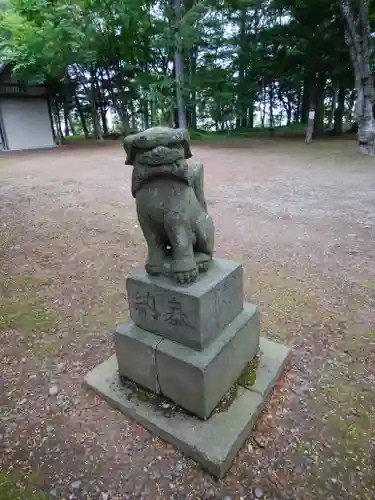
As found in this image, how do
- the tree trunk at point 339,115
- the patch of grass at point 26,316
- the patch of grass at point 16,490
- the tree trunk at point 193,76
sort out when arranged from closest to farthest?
the patch of grass at point 16,490, the patch of grass at point 26,316, the tree trunk at point 193,76, the tree trunk at point 339,115

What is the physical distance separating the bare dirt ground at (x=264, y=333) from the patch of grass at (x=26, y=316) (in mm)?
14

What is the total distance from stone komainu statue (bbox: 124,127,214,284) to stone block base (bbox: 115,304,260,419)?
1.30 feet

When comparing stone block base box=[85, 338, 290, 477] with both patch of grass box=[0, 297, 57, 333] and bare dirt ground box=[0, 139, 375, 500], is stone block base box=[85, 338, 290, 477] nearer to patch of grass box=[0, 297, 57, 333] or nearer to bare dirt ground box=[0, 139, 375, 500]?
bare dirt ground box=[0, 139, 375, 500]

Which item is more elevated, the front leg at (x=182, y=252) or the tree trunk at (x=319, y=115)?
the tree trunk at (x=319, y=115)

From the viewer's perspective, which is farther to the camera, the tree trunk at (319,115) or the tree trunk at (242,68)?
the tree trunk at (242,68)

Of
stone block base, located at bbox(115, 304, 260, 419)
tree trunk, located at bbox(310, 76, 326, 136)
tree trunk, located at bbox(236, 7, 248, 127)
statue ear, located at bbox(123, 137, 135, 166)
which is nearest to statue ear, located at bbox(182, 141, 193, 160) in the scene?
statue ear, located at bbox(123, 137, 135, 166)

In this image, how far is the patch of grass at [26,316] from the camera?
2680mm

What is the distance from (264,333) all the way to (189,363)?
1.06m

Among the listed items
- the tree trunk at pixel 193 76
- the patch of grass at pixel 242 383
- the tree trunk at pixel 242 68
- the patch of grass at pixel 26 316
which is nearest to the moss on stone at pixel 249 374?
the patch of grass at pixel 242 383

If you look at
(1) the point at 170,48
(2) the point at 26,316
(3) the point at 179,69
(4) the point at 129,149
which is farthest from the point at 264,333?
(1) the point at 170,48

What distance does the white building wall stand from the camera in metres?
16.0

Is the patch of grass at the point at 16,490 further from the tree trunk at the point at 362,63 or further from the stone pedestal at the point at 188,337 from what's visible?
the tree trunk at the point at 362,63

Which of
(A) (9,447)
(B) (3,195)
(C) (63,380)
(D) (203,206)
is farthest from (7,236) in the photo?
(D) (203,206)

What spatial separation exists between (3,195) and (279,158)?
8.33 m
